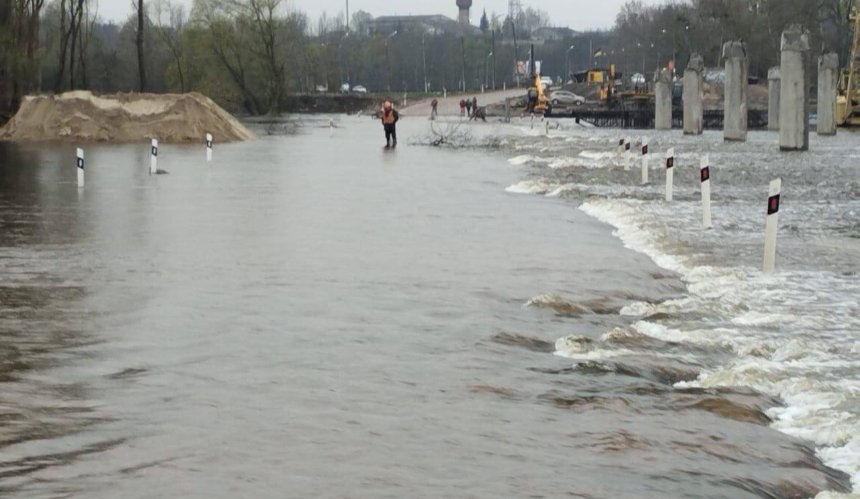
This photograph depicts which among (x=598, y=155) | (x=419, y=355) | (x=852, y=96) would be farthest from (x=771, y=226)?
(x=852, y=96)

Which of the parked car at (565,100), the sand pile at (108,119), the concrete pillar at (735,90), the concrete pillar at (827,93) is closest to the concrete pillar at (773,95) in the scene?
the concrete pillar at (827,93)

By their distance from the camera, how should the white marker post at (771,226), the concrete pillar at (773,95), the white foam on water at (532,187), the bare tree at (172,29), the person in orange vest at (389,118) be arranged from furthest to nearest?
the bare tree at (172,29) < the concrete pillar at (773,95) < the person in orange vest at (389,118) < the white foam on water at (532,187) < the white marker post at (771,226)

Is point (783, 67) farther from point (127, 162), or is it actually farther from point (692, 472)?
point (692, 472)

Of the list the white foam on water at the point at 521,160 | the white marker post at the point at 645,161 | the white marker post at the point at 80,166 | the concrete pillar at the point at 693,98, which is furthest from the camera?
the concrete pillar at the point at 693,98

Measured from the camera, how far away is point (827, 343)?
37.7ft

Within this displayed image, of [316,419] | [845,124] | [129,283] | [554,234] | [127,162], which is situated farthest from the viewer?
[845,124]

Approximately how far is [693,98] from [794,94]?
24822 mm

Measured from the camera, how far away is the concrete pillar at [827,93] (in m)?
69.6

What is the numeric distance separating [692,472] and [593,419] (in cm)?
123

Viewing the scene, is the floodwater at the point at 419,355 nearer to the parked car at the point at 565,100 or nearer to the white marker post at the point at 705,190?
the white marker post at the point at 705,190

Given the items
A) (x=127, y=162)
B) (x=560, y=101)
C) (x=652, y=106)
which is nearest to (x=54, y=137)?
(x=127, y=162)

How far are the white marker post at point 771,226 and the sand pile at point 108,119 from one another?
44662mm

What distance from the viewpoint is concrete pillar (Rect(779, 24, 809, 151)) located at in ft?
170

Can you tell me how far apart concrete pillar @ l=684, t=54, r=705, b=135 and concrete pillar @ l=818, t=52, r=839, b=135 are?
23.0ft
